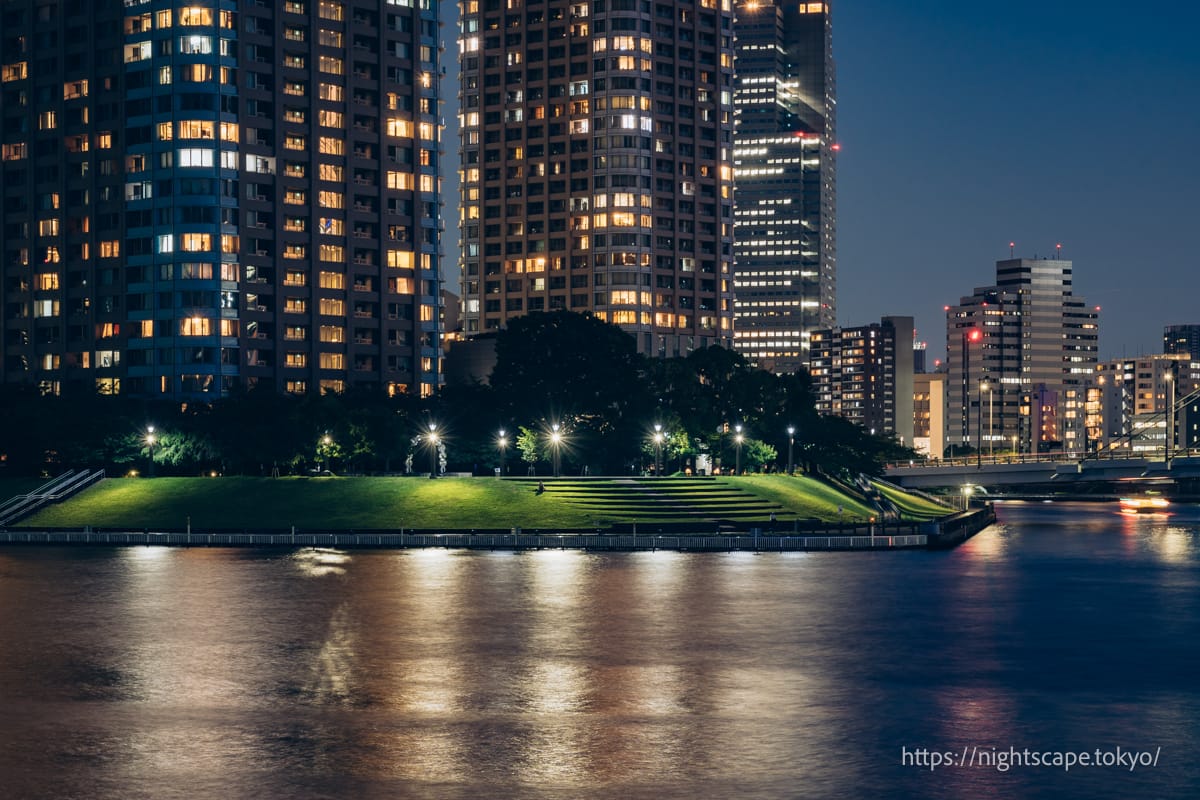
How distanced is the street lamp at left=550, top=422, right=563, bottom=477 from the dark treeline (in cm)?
91

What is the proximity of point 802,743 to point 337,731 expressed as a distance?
42.3ft

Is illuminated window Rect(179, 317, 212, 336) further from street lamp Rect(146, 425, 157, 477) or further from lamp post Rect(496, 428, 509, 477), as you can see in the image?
lamp post Rect(496, 428, 509, 477)

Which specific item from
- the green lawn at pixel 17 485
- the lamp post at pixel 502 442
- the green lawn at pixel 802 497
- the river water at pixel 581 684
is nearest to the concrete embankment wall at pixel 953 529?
the green lawn at pixel 802 497

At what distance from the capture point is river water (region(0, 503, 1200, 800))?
3512 centimetres

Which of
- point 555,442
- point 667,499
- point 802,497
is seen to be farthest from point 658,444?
point 667,499

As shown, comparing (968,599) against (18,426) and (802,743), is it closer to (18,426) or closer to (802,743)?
(802,743)

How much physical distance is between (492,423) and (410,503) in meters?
41.2

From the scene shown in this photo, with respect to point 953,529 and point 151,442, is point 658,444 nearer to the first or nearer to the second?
point 953,529

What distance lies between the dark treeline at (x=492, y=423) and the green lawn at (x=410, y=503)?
49.6ft

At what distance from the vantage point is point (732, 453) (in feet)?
583

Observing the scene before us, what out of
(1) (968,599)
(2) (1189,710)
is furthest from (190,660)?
(1) (968,599)

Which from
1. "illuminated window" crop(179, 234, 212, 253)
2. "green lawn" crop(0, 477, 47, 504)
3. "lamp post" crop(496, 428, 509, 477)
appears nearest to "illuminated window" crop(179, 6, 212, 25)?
"illuminated window" crop(179, 234, 212, 253)

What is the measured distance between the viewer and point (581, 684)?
46906 mm

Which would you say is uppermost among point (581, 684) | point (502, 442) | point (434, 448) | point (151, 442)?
point (151, 442)
